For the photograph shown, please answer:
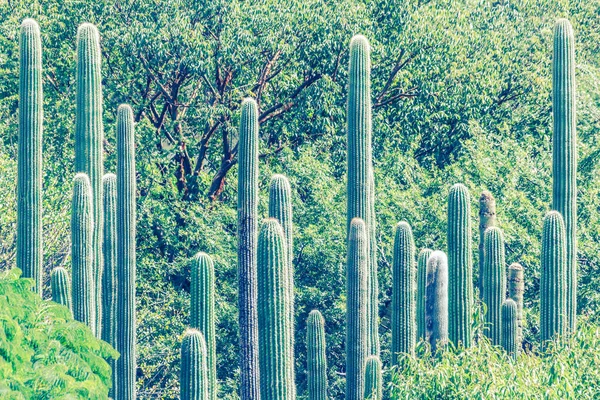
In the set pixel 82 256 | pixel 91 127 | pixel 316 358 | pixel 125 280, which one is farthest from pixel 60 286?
pixel 316 358

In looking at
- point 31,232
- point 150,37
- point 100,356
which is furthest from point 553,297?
point 150,37

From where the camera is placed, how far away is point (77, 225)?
14.0m

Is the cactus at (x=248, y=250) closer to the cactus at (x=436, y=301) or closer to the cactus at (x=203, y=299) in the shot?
the cactus at (x=203, y=299)

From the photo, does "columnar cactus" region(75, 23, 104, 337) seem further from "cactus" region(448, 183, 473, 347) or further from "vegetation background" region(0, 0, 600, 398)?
"cactus" region(448, 183, 473, 347)

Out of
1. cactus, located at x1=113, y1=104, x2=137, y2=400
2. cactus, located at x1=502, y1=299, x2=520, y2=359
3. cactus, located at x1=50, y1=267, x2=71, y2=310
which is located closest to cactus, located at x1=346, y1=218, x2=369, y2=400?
cactus, located at x1=502, y1=299, x2=520, y2=359

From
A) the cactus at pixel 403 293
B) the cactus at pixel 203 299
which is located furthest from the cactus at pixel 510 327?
the cactus at pixel 203 299

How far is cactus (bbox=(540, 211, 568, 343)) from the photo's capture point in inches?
541

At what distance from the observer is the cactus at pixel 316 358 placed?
1424 cm

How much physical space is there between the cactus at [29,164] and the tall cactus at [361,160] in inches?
146

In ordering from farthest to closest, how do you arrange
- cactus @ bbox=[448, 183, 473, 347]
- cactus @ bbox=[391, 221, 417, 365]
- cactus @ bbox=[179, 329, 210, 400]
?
cactus @ bbox=[391, 221, 417, 365]
cactus @ bbox=[448, 183, 473, 347]
cactus @ bbox=[179, 329, 210, 400]

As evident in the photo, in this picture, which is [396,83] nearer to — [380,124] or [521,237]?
[380,124]

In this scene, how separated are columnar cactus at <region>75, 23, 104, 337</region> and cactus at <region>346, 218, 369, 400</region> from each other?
3059 millimetres

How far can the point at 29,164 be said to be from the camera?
1466cm

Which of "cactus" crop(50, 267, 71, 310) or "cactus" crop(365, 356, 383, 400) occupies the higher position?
A: "cactus" crop(50, 267, 71, 310)
